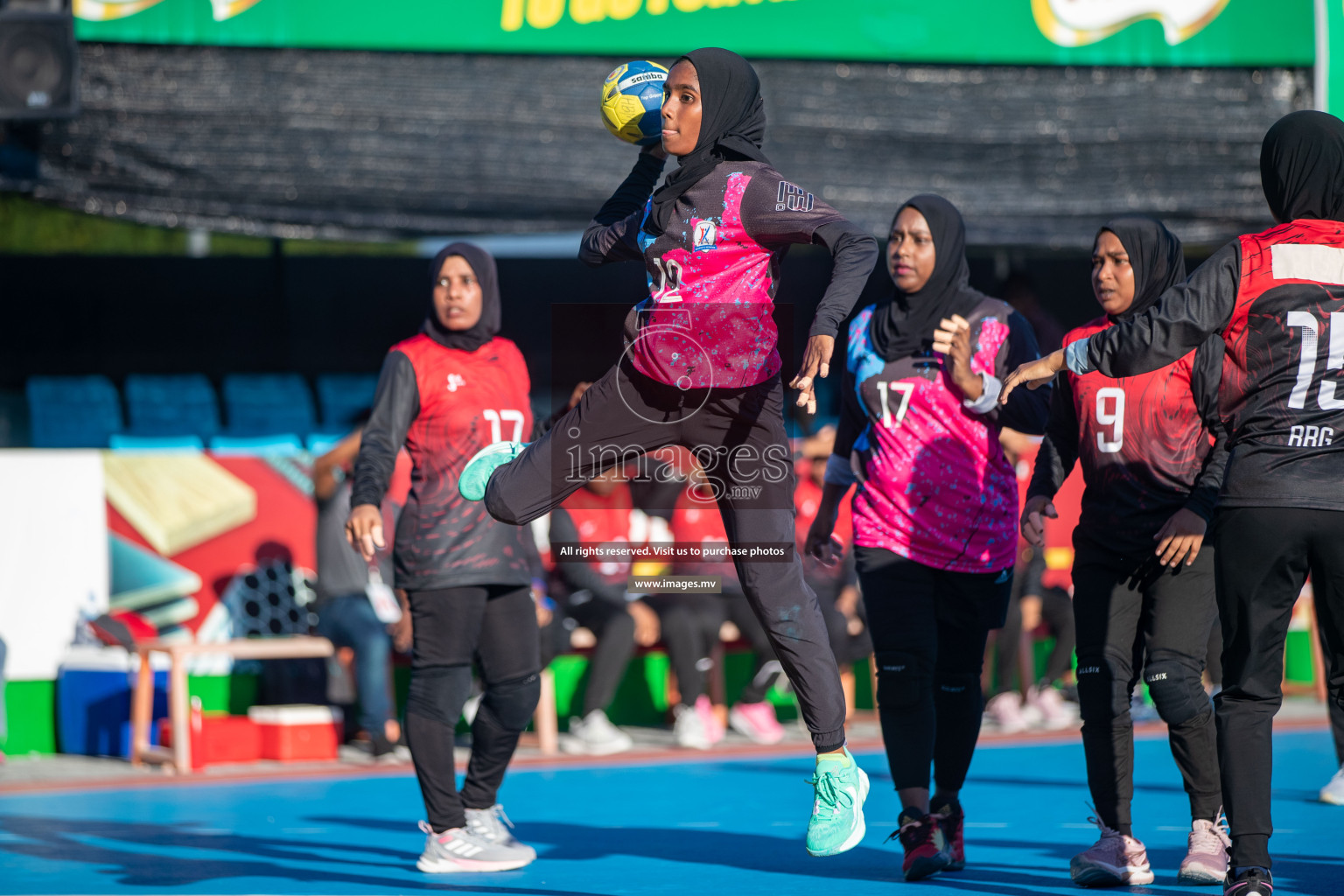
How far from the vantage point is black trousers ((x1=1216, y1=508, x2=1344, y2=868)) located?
372cm

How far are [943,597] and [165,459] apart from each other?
6.07 metres

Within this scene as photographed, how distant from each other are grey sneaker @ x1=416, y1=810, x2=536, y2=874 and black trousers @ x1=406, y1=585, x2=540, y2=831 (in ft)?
0.16

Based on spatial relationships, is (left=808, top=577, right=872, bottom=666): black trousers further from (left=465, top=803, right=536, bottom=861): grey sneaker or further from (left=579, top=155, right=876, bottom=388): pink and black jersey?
(left=579, top=155, right=876, bottom=388): pink and black jersey

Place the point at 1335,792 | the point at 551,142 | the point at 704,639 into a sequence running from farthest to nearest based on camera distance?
the point at 704,639
the point at 551,142
the point at 1335,792

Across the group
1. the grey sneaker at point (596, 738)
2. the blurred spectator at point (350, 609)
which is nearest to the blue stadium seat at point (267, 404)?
the blurred spectator at point (350, 609)

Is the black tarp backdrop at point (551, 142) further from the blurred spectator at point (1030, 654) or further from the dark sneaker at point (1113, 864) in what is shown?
the dark sneaker at point (1113, 864)

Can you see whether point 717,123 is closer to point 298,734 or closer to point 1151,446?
point 1151,446

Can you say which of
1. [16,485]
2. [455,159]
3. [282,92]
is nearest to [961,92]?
[455,159]

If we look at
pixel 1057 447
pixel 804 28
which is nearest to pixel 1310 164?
pixel 1057 447

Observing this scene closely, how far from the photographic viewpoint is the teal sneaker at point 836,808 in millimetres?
3814

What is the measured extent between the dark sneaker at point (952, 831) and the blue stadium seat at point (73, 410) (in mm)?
7069

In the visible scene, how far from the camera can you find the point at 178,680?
8078 mm

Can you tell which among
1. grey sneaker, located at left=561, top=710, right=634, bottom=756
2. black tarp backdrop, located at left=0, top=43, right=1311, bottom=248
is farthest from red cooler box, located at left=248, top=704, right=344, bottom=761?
black tarp backdrop, located at left=0, top=43, right=1311, bottom=248

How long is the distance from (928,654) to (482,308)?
2.04 meters
